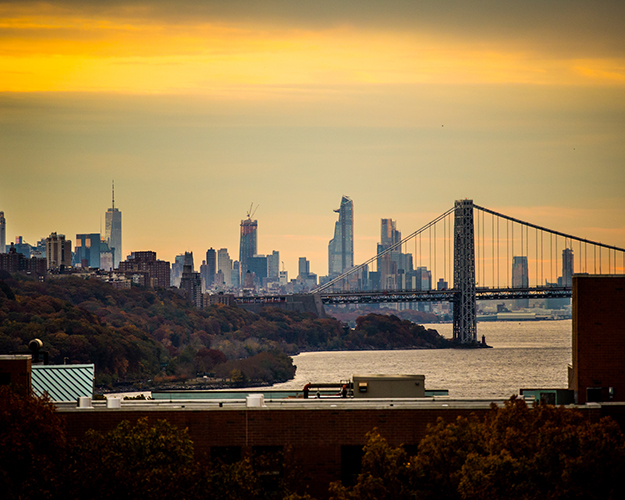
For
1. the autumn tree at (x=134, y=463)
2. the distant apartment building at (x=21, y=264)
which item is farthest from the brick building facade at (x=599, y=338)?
the distant apartment building at (x=21, y=264)

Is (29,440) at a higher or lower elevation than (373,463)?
higher

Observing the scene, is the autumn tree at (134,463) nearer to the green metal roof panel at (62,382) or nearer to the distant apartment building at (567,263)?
the green metal roof panel at (62,382)

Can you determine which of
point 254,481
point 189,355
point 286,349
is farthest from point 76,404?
point 286,349

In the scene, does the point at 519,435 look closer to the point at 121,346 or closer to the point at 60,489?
the point at 60,489

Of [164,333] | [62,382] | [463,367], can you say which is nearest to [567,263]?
[463,367]

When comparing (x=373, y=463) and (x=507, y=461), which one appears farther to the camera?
(x=373, y=463)

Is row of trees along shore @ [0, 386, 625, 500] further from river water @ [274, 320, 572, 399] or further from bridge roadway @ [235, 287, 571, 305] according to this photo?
bridge roadway @ [235, 287, 571, 305]

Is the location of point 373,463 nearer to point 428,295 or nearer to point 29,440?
point 29,440
